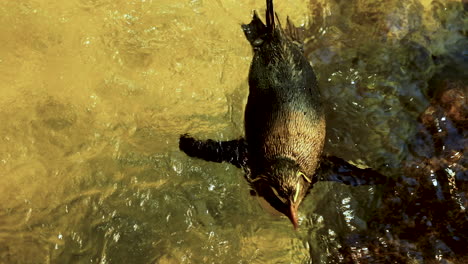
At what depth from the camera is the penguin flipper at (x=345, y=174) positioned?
334cm

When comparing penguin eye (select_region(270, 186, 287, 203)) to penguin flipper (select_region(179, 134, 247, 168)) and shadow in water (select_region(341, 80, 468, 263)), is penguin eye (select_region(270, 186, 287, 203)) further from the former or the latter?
shadow in water (select_region(341, 80, 468, 263))

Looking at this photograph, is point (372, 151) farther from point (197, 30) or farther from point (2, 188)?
point (2, 188)

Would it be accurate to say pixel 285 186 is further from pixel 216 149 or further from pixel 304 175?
pixel 216 149

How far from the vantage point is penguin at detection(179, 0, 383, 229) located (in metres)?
3.04

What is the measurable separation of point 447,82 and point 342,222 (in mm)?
1675

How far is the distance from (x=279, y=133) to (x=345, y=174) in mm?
677

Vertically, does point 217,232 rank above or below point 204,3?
below

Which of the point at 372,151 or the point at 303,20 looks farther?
the point at 303,20

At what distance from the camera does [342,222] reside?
3.37m

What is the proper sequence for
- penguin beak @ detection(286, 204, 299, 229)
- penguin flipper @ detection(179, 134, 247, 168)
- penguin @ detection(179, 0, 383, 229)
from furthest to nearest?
penguin flipper @ detection(179, 134, 247, 168) → penguin @ detection(179, 0, 383, 229) → penguin beak @ detection(286, 204, 299, 229)

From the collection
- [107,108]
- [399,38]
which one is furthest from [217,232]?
[399,38]

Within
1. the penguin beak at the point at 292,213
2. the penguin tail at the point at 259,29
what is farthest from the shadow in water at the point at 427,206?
the penguin tail at the point at 259,29

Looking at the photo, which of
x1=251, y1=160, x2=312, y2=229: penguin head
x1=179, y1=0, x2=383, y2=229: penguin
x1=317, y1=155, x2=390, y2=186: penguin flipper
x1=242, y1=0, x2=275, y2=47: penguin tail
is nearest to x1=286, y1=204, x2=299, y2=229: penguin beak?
x1=251, y1=160, x2=312, y2=229: penguin head

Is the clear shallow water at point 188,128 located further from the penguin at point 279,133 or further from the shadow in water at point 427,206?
the penguin at point 279,133
